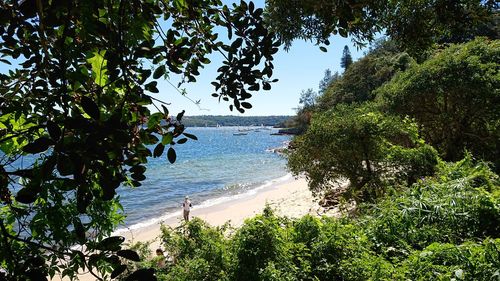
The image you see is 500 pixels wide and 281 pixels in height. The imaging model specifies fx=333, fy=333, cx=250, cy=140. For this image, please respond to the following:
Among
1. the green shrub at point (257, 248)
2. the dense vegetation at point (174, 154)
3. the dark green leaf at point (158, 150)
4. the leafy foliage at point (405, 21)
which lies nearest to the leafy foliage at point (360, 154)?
the dense vegetation at point (174, 154)

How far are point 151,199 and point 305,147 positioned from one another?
1538 cm

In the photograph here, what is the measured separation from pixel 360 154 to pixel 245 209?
439 inches

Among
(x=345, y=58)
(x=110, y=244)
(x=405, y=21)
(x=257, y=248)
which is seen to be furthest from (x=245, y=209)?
(x=345, y=58)

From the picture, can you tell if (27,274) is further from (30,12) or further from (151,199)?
(151,199)

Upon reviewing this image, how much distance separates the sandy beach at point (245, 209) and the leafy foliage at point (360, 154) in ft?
10.7

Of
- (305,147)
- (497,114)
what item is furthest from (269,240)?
(497,114)

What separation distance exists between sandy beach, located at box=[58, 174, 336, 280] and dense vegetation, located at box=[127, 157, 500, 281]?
8.84 m

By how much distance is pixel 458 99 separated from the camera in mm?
13156

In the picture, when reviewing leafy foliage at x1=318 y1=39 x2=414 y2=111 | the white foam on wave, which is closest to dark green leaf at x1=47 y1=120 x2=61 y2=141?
the white foam on wave

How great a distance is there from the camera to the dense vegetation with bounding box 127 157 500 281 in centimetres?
323

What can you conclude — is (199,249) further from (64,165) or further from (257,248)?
(64,165)

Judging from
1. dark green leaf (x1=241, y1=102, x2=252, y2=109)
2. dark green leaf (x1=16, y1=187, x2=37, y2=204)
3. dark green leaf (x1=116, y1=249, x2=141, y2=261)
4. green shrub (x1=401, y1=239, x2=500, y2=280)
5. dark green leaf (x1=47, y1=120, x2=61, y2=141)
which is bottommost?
green shrub (x1=401, y1=239, x2=500, y2=280)

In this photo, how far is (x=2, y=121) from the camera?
1318 millimetres

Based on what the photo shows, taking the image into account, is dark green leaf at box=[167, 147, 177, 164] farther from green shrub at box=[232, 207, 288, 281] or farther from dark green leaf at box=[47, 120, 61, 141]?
green shrub at box=[232, 207, 288, 281]
